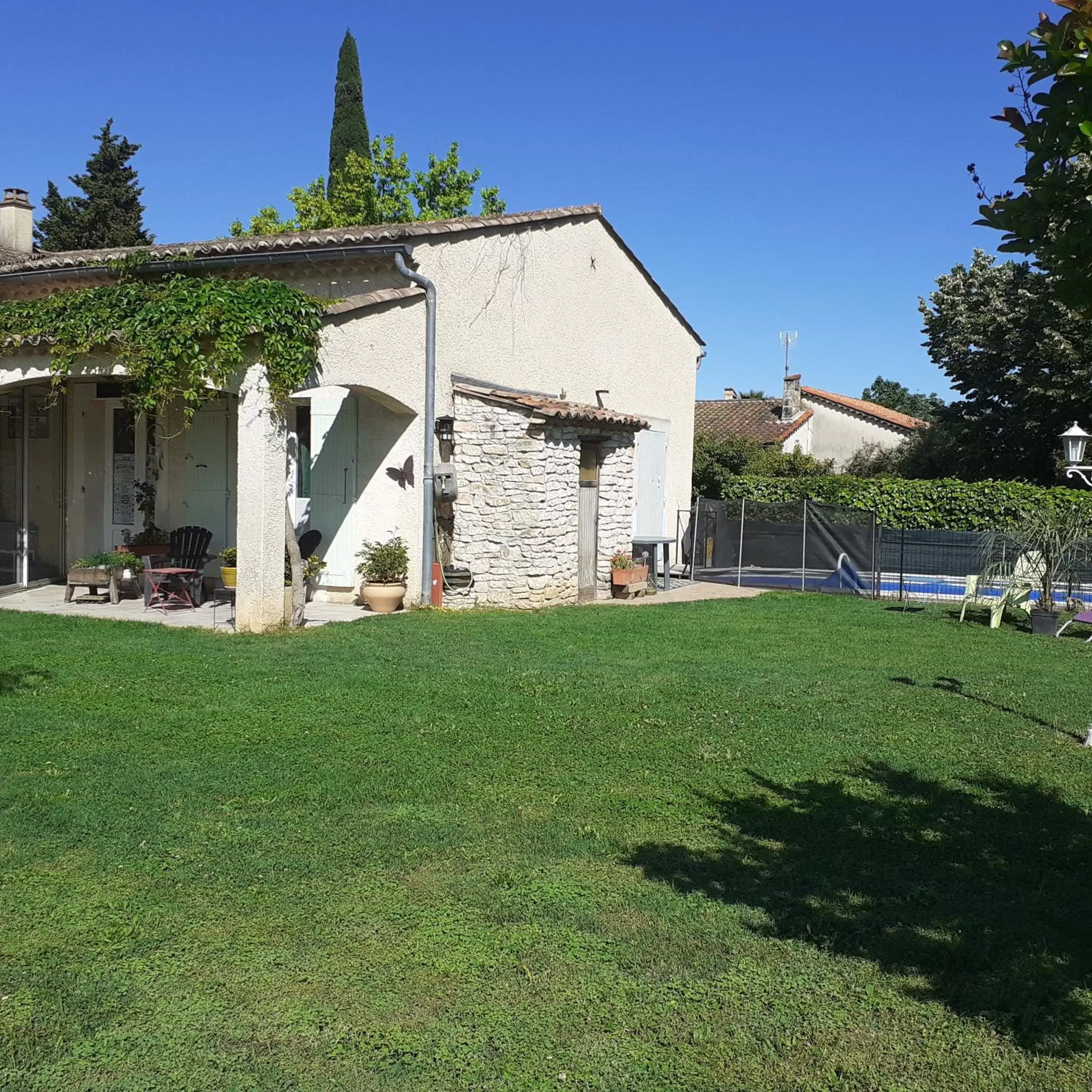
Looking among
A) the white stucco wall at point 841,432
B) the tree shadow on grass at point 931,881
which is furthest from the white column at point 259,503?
the white stucco wall at point 841,432

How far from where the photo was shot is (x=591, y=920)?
4273 millimetres

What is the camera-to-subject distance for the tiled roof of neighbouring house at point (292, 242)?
44.0 feet

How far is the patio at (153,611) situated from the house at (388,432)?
2.27ft

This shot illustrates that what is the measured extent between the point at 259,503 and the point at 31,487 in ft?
19.7

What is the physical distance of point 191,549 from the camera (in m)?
14.0

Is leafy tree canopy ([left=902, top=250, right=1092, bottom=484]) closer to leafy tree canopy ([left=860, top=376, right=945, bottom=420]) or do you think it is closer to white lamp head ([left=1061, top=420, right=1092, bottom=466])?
white lamp head ([left=1061, top=420, right=1092, bottom=466])

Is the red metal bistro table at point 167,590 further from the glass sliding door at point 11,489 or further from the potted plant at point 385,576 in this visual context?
the glass sliding door at point 11,489

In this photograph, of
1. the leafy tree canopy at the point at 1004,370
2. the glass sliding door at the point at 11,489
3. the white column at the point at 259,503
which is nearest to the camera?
the white column at the point at 259,503

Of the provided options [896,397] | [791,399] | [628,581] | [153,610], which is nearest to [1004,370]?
[791,399]

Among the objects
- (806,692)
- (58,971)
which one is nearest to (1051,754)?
(806,692)

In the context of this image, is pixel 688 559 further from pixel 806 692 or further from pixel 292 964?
pixel 292 964

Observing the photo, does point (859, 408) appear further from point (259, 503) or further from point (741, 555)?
point (259, 503)

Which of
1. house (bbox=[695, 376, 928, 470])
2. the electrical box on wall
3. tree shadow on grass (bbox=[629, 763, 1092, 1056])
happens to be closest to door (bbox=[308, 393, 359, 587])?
the electrical box on wall

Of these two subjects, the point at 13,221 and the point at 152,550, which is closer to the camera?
the point at 152,550
